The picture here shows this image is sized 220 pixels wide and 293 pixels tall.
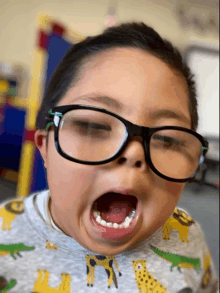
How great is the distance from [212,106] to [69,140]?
25 centimetres

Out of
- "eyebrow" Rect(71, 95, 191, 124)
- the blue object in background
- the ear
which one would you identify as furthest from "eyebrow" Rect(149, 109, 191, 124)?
the blue object in background

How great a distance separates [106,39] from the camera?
0.24 m

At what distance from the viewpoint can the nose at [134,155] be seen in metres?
0.18

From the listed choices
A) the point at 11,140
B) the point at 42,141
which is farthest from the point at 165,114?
the point at 11,140

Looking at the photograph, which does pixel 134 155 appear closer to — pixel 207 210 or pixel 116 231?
pixel 116 231

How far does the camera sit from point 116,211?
204 mm

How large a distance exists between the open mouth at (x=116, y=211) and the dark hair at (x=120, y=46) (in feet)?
0.35

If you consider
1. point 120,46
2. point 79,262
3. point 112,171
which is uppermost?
point 120,46

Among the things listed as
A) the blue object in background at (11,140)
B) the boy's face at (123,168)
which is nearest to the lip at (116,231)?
the boy's face at (123,168)

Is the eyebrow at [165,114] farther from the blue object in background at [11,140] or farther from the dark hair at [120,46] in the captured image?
the blue object in background at [11,140]

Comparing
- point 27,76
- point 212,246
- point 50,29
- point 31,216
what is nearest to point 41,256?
point 31,216

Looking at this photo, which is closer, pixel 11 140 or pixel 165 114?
pixel 165 114

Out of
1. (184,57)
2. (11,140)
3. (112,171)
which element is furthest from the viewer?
(11,140)

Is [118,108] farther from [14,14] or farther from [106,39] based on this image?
[14,14]
